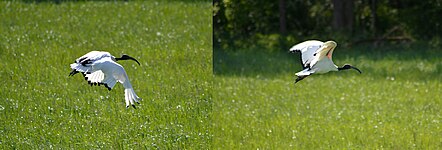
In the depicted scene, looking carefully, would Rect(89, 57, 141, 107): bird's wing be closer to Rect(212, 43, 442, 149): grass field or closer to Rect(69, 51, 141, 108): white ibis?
Rect(69, 51, 141, 108): white ibis

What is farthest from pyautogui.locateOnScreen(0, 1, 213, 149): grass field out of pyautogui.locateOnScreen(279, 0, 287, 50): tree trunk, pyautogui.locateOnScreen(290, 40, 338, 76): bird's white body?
pyautogui.locateOnScreen(290, 40, 338, 76): bird's white body

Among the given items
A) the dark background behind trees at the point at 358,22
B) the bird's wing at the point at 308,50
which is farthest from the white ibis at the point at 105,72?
the dark background behind trees at the point at 358,22

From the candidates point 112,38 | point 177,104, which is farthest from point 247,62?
point 177,104

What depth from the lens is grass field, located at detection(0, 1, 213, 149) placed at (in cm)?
562

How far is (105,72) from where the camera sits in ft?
12.0

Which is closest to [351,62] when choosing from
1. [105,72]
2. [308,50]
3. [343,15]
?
[343,15]

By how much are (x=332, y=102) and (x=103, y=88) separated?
251cm

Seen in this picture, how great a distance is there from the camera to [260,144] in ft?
20.1

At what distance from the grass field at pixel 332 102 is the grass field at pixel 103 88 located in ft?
1.25

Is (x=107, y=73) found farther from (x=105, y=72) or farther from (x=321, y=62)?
(x=321, y=62)

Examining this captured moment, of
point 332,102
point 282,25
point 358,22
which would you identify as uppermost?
point 358,22

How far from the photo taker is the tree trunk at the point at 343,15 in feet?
37.9

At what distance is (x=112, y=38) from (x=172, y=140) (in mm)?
2018

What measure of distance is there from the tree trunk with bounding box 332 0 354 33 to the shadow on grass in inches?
38.1
